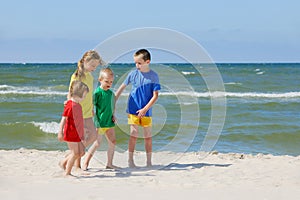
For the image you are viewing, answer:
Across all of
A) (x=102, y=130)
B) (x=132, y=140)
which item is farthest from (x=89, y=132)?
(x=132, y=140)

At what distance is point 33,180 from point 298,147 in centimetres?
577

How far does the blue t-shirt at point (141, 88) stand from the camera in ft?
20.0

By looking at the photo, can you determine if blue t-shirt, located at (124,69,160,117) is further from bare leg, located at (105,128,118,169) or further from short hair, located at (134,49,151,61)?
bare leg, located at (105,128,118,169)

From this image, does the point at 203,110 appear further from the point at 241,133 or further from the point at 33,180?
the point at 33,180

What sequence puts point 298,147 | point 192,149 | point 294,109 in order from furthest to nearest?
point 294,109 → point 298,147 → point 192,149

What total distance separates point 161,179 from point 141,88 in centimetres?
118

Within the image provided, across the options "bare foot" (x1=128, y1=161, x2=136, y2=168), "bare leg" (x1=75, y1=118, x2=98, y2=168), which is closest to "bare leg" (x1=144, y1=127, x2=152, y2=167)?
"bare foot" (x1=128, y1=161, x2=136, y2=168)

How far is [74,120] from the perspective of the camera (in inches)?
216

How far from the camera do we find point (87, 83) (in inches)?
228

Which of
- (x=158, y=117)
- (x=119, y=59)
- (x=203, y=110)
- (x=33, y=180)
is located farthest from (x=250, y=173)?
(x=203, y=110)

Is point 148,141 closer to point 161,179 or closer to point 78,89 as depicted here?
point 161,179

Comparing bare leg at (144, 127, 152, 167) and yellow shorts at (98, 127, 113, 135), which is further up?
yellow shorts at (98, 127, 113, 135)

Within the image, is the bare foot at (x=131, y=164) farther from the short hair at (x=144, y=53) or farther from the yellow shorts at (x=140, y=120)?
the short hair at (x=144, y=53)

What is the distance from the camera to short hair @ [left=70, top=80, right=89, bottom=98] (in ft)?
18.1
